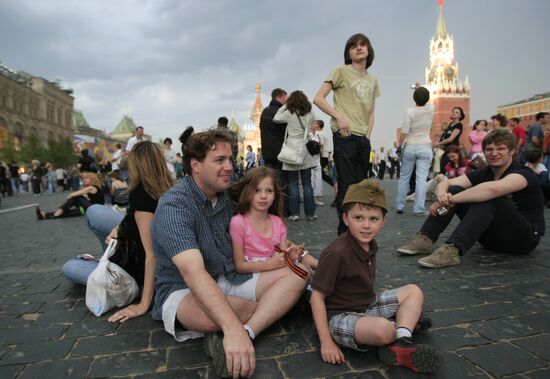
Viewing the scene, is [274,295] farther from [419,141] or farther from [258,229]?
[419,141]

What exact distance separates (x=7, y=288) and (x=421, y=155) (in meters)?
6.30

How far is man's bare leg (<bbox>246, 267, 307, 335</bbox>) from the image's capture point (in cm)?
228

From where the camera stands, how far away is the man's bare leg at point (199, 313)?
7.09 feet

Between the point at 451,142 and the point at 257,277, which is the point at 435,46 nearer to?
the point at 451,142

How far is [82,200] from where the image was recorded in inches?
380

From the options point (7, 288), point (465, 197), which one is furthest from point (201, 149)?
point (7, 288)

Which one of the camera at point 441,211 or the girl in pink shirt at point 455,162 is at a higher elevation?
the girl in pink shirt at point 455,162

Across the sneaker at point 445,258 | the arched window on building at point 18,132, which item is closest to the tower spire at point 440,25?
the arched window on building at point 18,132

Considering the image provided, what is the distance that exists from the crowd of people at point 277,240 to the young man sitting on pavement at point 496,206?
0.5 inches

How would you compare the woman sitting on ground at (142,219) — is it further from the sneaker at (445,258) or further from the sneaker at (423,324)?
the sneaker at (445,258)

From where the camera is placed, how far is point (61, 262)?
15.4ft

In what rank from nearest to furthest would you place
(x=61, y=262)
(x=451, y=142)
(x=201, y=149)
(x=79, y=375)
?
1. (x=79, y=375)
2. (x=201, y=149)
3. (x=61, y=262)
4. (x=451, y=142)

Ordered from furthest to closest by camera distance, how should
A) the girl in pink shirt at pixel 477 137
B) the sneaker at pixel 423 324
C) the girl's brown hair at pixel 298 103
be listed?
the girl in pink shirt at pixel 477 137
the girl's brown hair at pixel 298 103
the sneaker at pixel 423 324

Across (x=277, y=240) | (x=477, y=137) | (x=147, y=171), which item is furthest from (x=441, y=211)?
(x=477, y=137)
